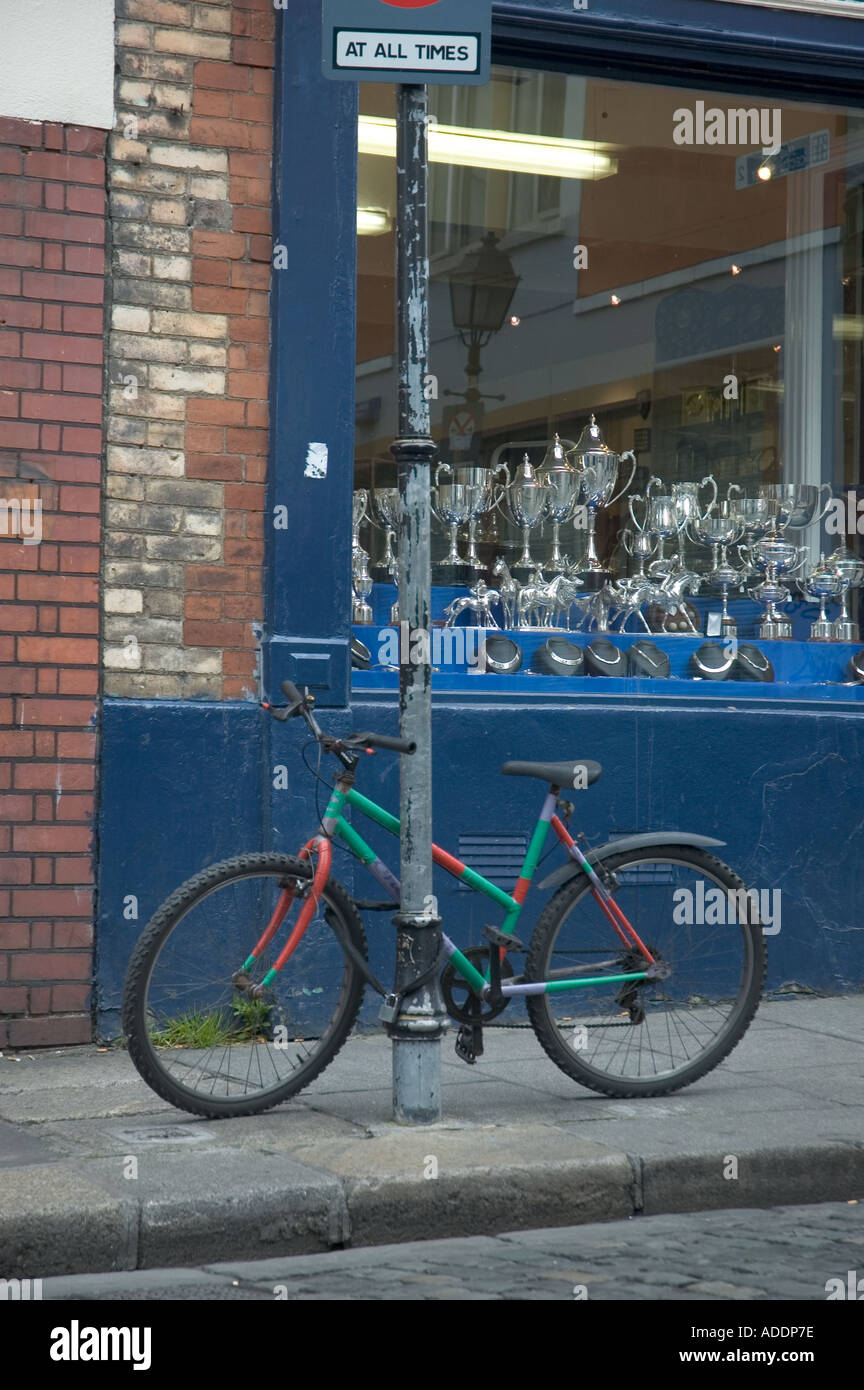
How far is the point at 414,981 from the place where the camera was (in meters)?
5.27

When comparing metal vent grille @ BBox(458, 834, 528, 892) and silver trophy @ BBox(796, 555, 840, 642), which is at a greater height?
silver trophy @ BBox(796, 555, 840, 642)

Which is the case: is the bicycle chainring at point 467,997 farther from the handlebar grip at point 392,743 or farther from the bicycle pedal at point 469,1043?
the handlebar grip at point 392,743

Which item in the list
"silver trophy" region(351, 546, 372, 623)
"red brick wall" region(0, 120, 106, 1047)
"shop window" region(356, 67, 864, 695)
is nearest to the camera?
"red brick wall" region(0, 120, 106, 1047)

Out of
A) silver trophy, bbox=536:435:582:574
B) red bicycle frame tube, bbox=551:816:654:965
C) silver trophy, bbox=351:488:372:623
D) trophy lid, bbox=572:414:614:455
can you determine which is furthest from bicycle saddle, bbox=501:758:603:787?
trophy lid, bbox=572:414:614:455

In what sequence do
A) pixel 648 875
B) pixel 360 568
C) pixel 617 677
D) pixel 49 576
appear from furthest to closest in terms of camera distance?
pixel 617 677 → pixel 360 568 → pixel 49 576 → pixel 648 875

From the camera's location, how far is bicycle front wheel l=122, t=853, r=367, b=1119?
5.14 meters

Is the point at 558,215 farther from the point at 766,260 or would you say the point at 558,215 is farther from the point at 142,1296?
the point at 142,1296

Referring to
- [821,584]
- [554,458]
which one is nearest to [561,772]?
[554,458]

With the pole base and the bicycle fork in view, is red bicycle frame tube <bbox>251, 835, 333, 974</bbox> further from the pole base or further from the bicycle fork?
the pole base

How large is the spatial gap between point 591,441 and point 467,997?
10.6 feet

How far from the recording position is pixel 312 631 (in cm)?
664

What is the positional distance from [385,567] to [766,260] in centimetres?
265

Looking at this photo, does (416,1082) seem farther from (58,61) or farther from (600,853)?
(58,61)

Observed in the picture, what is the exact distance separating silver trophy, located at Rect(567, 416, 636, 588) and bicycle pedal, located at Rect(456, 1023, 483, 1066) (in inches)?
114
